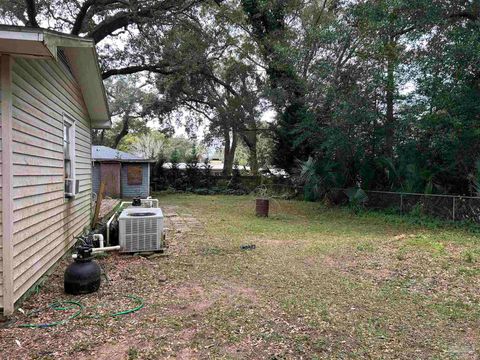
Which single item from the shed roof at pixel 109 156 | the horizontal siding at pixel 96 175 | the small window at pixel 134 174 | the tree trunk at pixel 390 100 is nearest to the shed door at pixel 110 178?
the horizontal siding at pixel 96 175

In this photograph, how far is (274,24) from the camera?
633 inches

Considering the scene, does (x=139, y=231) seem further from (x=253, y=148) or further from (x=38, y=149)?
(x=253, y=148)

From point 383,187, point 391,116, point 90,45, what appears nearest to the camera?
point 90,45

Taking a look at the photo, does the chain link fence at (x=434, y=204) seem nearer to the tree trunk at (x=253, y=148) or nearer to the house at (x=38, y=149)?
the house at (x=38, y=149)

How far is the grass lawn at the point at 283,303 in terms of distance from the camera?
8.95 ft

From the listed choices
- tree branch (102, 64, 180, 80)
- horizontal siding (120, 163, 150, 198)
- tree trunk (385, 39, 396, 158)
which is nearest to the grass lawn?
tree trunk (385, 39, 396, 158)

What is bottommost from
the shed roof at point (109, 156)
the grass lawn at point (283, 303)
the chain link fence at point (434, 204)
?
the grass lawn at point (283, 303)

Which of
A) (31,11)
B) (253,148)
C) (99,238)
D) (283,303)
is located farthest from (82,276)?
(253,148)

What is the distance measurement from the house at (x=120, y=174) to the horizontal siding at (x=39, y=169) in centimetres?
1073

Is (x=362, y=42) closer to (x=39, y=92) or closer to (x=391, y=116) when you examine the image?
(x=391, y=116)

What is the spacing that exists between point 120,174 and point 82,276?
44.2ft

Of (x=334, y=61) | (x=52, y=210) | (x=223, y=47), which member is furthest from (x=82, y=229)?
(x=223, y=47)

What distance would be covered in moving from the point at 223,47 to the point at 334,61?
5037 millimetres

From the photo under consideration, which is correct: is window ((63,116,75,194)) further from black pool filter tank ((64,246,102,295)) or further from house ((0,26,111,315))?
black pool filter tank ((64,246,102,295))
